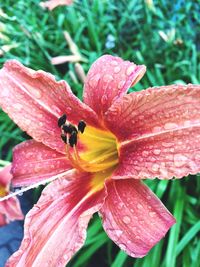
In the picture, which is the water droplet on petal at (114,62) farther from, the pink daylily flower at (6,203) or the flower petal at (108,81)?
the pink daylily flower at (6,203)

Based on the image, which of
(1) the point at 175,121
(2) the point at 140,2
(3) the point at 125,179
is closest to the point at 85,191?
(3) the point at 125,179

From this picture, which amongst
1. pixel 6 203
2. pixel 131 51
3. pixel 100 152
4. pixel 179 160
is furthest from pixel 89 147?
pixel 131 51

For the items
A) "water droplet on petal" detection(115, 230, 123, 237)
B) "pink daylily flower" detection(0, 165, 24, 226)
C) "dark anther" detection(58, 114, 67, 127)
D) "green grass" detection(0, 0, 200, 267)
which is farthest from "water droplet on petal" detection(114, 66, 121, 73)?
"green grass" detection(0, 0, 200, 267)

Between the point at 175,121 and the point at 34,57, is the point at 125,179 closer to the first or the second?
the point at 175,121

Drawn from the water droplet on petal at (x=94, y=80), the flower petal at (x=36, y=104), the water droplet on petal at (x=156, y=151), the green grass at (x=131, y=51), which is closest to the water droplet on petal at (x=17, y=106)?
the flower petal at (x=36, y=104)

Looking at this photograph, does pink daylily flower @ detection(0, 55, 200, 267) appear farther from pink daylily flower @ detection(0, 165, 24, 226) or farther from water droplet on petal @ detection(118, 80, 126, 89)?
pink daylily flower @ detection(0, 165, 24, 226)

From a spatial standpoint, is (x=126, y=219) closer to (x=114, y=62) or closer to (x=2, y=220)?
(x=114, y=62)
